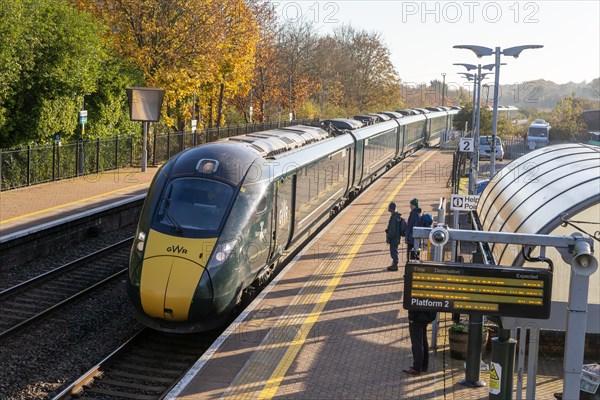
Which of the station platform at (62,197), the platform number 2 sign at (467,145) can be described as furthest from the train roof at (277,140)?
the station platform at (62,197)

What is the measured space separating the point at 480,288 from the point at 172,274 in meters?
5.65

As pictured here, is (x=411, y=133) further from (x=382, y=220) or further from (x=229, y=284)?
(x=229, y=284)

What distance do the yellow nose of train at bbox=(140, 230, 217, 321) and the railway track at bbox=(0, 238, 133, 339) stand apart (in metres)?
3.08

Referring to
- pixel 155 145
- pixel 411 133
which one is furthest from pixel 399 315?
pixel 411 133

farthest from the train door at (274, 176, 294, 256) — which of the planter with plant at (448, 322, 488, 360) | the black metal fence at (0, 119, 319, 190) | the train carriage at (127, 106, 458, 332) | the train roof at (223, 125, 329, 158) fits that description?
the black metal fence at (0, 119, 319, 190)

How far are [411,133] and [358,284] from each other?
32.2m

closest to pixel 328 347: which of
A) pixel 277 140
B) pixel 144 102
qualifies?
pixel 277 140

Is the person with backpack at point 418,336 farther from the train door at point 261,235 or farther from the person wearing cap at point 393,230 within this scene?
the person wearing cap at point 393,230

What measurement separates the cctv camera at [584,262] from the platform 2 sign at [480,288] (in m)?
0.71

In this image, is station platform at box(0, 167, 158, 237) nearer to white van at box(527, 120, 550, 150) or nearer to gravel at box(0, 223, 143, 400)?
gravel at box(0, 223, 143, 400)

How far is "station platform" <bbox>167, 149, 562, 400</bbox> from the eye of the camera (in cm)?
1075

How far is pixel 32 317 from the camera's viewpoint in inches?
572

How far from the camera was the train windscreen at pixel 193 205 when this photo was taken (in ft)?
43.1

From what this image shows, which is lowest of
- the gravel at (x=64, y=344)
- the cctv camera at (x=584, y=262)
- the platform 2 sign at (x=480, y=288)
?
the gravel at (x=64, y=344)
